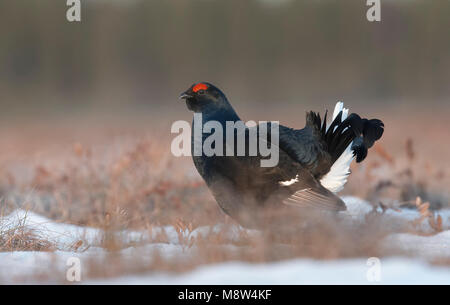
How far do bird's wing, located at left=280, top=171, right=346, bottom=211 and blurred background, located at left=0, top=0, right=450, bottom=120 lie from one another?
49.4 feet

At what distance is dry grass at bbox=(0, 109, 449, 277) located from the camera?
297 centimetres

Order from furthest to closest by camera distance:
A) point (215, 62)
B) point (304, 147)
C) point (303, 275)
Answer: point (215, 62) → point (304, 147) → point (303, 275)

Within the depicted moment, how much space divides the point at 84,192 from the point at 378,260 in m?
3.51

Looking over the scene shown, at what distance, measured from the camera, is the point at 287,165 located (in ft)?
12.3

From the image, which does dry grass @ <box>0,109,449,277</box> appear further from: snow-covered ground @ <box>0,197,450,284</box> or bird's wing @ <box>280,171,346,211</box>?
bird's wing @ <box>280,171,346,211</box>

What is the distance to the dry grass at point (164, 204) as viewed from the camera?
117 inches

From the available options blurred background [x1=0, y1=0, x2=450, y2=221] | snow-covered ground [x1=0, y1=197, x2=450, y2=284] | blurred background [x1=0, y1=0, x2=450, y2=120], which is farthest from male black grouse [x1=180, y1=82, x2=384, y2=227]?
blurred background [x1=0, y1=0, x2=450, y2=120]

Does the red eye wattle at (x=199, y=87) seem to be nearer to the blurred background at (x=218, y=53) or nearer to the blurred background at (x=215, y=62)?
the blurred background at (x=215, y=62)

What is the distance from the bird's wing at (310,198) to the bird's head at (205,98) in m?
0.75

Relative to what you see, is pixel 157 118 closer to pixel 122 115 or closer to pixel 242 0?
pixel 122 115

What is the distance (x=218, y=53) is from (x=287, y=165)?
61.4 ft

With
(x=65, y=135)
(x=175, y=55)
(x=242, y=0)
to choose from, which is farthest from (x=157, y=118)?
(x=242, y=0)

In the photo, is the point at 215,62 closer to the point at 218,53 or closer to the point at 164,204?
the point at 218,53

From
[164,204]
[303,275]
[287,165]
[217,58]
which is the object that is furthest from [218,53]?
[303,275]
